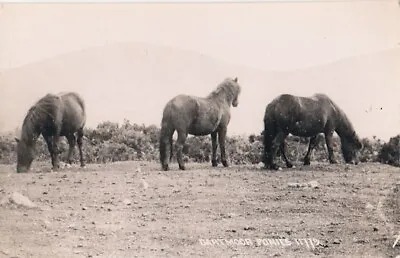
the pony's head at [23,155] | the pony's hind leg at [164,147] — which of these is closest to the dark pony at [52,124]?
the pony's head at [23,155]

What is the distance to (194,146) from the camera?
256 centimetres

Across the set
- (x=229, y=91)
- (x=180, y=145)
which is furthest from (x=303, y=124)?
(x=180, y=145)

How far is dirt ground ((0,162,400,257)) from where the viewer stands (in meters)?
2.40

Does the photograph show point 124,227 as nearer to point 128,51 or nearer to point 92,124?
point 92,124

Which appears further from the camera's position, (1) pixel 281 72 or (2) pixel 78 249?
(1) pixel 281 72

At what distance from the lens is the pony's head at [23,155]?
249 cm

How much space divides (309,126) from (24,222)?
1.24 metres

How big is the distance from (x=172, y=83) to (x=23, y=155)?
67 centimetres

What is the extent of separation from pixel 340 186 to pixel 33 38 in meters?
1.40

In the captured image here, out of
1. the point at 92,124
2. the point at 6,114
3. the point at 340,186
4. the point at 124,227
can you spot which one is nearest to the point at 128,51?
the point at 92,124

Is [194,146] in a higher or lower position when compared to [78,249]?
higher

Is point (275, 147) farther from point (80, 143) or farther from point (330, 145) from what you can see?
point (80, 143)

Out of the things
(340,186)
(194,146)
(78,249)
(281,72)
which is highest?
(281,72)

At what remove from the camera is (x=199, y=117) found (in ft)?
8.45
